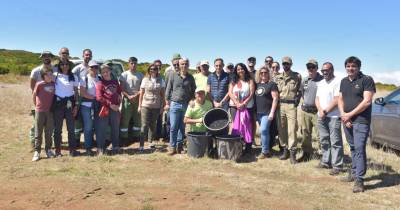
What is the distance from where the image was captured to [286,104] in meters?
8.18

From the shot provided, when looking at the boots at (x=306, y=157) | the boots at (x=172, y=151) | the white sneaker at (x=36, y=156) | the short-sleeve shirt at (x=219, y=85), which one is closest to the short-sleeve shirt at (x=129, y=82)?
the boots at (x=172, y=151)

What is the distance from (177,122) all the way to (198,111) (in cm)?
51

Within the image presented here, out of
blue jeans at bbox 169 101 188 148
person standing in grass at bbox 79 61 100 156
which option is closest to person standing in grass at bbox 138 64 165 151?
blue jeans at bbox 169 101 188 148

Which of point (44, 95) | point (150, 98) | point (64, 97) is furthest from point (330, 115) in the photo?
point (44, 95)

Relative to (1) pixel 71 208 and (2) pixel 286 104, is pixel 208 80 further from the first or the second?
(1) pixel 71 208

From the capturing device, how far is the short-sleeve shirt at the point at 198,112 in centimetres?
850

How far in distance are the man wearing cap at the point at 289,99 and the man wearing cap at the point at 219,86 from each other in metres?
1.09

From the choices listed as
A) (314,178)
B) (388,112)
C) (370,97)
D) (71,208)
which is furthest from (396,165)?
(71,208)

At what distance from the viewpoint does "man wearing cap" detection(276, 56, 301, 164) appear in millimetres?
8070

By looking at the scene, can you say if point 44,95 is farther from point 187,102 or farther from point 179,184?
point 179,184

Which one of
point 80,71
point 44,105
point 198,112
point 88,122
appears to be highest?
point 80,71

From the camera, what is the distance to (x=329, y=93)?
7.14 metres

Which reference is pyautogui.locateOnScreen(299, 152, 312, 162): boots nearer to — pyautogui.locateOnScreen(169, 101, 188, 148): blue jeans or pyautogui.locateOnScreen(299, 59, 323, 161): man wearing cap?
pyautogui.locateOnScreen(299, 59, 323, 161): man wearing cap

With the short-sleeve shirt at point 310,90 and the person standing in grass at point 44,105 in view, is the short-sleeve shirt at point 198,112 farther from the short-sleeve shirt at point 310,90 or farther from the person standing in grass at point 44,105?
the person standing in grass at point 44,105
